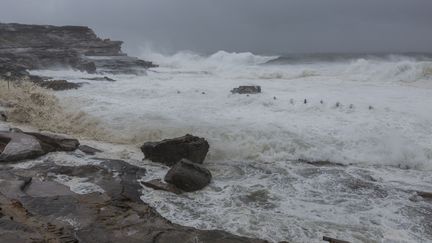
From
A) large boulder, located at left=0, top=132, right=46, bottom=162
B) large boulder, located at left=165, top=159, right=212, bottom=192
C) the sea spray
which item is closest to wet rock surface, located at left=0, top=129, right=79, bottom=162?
large boulder, located at left=0, top=132, right=46, bottom=162

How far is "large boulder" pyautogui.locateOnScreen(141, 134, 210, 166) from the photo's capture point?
820 cm

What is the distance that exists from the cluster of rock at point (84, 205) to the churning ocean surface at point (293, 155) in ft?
1.33

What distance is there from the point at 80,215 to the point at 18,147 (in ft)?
10.4

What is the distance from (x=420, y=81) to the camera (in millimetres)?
20062

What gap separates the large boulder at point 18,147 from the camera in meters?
7.73

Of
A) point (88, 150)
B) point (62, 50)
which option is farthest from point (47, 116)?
point (62, 50)

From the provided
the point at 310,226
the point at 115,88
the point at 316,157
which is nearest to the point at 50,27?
the point at 115,88

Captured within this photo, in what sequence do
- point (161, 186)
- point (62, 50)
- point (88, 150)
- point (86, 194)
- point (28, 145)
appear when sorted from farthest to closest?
point (62, 50), point (88, 150), point (28, 145), point (161, 186), point (86, 194)

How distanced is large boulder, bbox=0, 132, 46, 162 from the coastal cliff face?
16.5 meters

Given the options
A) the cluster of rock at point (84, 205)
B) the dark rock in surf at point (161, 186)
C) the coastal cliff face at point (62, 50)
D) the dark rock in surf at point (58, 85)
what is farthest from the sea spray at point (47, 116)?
the coastal cliff face at point (62, 50)

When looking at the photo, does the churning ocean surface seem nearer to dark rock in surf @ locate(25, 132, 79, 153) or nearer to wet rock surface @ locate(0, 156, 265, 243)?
wet rock surface @ locate(0, 156, 265, 243)

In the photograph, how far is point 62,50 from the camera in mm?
31047

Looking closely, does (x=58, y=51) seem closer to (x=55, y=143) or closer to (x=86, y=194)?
(x=55, y=143)

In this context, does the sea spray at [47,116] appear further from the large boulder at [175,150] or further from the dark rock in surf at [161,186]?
the dark rock in surf at [161,186]
